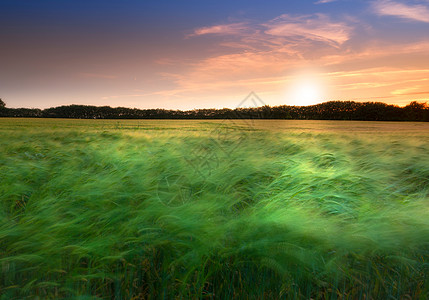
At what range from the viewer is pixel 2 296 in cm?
114

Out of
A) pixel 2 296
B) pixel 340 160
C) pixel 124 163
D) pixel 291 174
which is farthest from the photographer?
pixel 340 160

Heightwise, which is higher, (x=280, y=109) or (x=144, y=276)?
(x=280, y=109)

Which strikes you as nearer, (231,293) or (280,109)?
(231,293)

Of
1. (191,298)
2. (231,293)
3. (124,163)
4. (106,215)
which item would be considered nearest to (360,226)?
(231,293)

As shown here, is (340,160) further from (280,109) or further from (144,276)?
(280,109)

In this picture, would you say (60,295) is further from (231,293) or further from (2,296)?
(231,293)

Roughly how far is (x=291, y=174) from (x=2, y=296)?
74.3 inches

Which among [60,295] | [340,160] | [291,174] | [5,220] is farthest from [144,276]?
[340,160]

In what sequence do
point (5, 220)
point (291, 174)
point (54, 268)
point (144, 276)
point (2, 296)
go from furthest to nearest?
point (291, 174)
point (5, 220)
point (144, 276)
point (54, 268)
point (2, 296)

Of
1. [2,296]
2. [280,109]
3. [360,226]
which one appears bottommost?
[2,296]

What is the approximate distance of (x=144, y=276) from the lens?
1375 mm

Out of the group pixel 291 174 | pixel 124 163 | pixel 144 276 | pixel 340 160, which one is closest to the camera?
pixel 144 276

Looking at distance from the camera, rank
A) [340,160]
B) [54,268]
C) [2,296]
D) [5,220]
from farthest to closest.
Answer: [340,160] < [5,220] < [54,268] < [2,296]

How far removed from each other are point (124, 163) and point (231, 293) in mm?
1759
